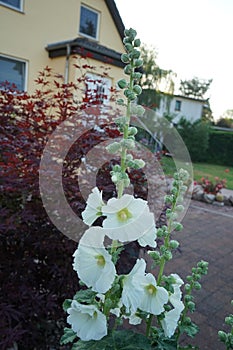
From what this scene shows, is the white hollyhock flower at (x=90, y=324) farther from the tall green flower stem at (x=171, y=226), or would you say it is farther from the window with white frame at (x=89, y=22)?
the window with white frame at (x=89, y=22)

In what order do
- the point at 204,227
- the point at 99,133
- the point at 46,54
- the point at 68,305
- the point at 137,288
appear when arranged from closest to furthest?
1. the point at 137,288
2. the point at 68,305
3. the point at 99,133
4. the point at 204,227
5. the point at 46,54

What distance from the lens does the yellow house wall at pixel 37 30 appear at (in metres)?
6.99

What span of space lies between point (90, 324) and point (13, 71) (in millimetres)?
7844

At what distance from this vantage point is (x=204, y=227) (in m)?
4.87

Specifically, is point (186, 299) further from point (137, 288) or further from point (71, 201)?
point (71, 201)

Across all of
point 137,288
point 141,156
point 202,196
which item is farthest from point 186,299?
point 202,196

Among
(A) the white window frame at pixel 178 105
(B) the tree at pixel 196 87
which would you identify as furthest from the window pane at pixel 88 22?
(B) the tree at pixel 196 87

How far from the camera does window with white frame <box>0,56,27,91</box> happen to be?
7.15 metres

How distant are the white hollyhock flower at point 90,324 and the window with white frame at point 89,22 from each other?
948 centimetres

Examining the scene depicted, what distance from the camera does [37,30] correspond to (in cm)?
752

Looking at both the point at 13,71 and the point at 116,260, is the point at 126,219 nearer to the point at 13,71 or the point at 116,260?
the point at 116,260

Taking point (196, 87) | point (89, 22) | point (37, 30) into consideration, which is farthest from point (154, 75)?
point (196, 87)

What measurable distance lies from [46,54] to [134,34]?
7919mm

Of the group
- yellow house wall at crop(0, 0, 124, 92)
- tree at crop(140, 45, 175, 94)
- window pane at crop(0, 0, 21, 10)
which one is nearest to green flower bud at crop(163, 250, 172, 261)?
yellow house wall at crop(0, 0, 124, 92)
